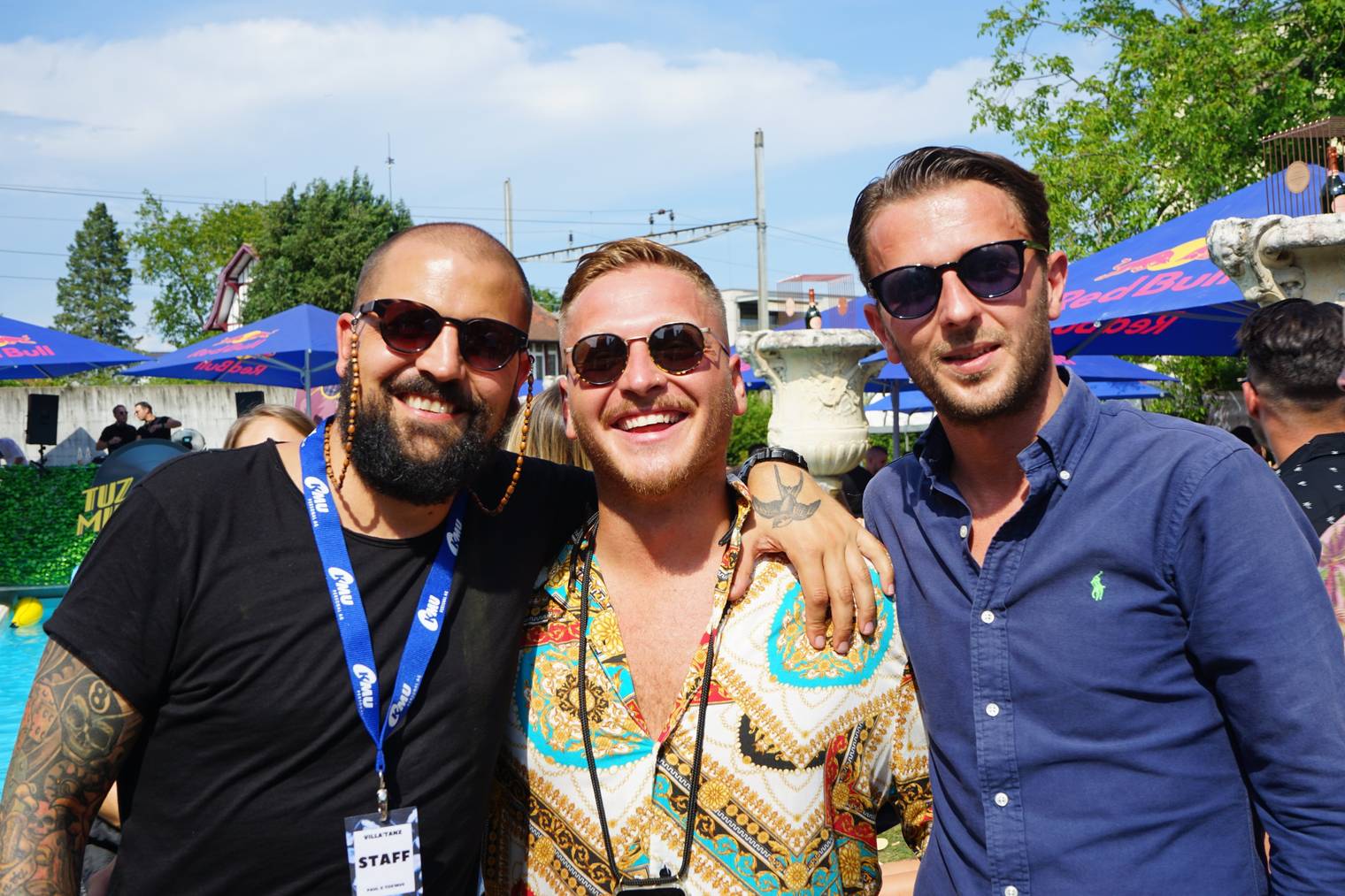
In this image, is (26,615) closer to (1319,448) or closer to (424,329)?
(424,329)

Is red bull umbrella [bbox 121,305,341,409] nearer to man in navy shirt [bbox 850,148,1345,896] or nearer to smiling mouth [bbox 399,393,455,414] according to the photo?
smiling mouth [bbox 399,393,455,414]

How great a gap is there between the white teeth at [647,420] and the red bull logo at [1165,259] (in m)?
Result: 6.20

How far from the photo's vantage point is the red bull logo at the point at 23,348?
43.4 feet

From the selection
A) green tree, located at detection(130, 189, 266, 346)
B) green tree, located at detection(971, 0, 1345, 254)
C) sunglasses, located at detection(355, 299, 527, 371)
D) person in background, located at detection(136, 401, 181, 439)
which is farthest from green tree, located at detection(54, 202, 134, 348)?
sunglasses, located at detection(355, 299, 527, 371)

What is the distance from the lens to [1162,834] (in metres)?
1.83

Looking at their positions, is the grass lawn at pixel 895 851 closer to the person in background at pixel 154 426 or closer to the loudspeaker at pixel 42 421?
the person in background at pixel 154 426

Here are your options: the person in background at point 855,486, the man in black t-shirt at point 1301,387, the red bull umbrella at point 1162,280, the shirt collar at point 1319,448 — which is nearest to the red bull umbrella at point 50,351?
the person in background at point 855,486

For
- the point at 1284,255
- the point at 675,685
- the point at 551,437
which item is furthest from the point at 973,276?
the point at 1284,255

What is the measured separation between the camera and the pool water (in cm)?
959

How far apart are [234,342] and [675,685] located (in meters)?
12.7

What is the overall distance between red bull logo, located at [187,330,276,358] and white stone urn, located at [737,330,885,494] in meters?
7.56

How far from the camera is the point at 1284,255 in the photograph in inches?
211

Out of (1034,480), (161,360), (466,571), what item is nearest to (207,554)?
(466,571)

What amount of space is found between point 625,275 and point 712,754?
44.0 inches
